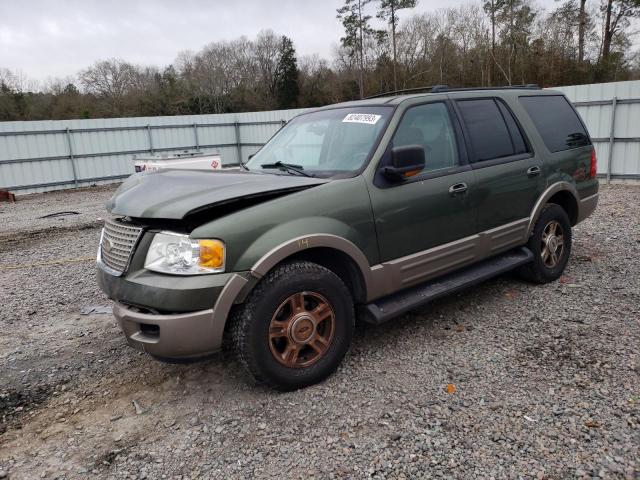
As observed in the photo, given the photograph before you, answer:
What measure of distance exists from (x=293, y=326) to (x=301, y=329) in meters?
0.08

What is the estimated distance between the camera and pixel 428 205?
3771mm

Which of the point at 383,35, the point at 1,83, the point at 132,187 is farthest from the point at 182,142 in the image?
the point at 1,83

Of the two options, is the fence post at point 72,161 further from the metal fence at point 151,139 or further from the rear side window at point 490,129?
the rear side window at point 490,129

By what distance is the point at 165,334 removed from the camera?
282 centimetres

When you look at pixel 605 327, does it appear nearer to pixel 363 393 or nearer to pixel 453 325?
pixel 453 325

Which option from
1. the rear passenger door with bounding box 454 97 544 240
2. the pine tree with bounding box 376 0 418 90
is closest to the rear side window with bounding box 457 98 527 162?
the rear passenger door with bounding box 454 97 544 240

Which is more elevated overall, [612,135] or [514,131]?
[514,131]

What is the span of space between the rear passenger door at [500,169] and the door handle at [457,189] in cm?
13

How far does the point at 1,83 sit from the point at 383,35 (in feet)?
103

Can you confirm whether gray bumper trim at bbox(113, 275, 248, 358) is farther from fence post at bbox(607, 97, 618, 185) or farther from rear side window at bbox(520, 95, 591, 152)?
fence post at bbox(607, 97, 618, 185)

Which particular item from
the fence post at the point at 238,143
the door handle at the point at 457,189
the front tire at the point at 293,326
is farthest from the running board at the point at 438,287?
the fence post at the point at 238,143

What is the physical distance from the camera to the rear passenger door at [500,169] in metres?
4.22

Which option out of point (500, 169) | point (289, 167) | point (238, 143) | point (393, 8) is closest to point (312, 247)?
point (289, 167)

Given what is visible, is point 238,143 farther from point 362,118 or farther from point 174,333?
point 174,333
